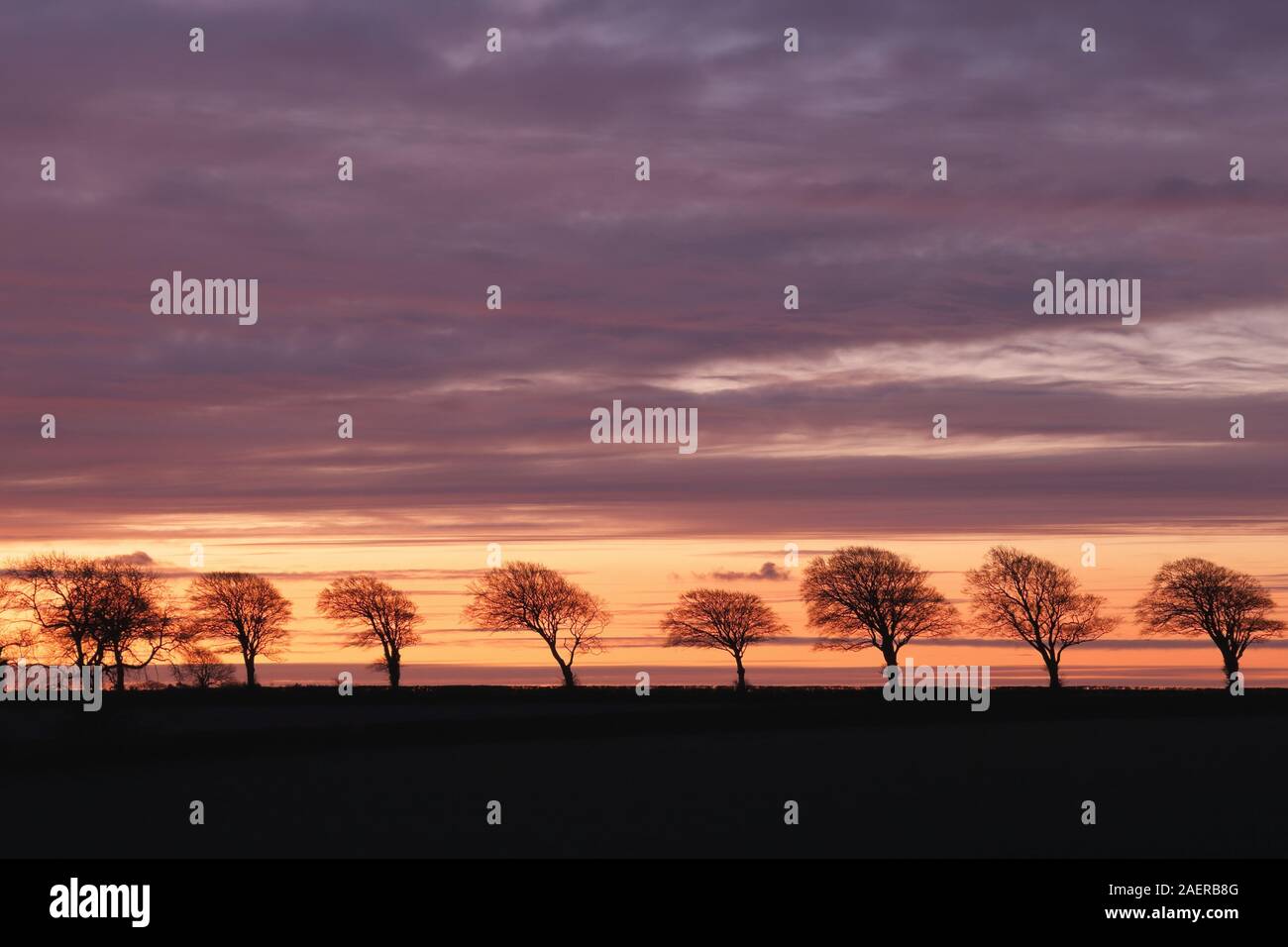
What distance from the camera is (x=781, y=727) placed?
6041cm

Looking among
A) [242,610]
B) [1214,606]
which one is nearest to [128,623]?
[242,610]

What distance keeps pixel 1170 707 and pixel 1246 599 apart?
45.0 meters

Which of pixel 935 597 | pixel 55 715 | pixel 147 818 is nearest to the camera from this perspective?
pixel 147 818

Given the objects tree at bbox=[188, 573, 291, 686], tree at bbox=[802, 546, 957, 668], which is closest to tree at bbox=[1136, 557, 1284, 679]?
tree at bbox=[802, 546, 957, 668]

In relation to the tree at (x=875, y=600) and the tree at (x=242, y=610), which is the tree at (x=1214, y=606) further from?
the tree at (x=242, y=610)

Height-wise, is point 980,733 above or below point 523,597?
below

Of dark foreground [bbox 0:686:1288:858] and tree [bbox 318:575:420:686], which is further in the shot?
tree [bbox 318:575:420:686]

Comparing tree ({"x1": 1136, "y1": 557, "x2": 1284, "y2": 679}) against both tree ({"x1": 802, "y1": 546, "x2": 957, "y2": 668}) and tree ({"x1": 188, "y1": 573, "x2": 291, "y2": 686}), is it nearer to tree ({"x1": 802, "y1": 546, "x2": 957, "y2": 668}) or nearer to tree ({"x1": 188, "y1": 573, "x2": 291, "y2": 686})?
tree ({"x1": 802, "y1": 546, "x2": 957, "y2": 668})

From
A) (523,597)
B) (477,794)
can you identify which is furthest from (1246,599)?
(477,794)

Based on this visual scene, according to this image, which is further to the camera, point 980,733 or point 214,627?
point 214,627

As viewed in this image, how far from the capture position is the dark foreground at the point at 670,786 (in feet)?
92.7

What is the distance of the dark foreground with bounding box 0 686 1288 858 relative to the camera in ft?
92.7
